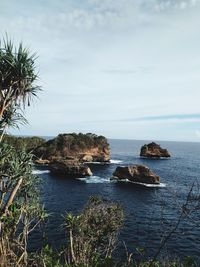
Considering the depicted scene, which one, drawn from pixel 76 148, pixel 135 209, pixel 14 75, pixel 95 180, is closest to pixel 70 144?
pixel 76 148

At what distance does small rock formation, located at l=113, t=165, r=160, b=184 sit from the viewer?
81.4 m

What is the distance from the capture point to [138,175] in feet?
273

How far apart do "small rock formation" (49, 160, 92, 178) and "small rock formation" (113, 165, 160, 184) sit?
451 inches

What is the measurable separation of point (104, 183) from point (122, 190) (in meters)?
9.41

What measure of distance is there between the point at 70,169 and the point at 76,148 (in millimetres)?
28961

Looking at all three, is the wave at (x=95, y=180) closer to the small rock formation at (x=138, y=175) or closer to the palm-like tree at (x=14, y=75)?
the small rock formation at (x=138, y=175)

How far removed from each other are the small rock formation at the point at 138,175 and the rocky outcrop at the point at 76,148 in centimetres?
3063

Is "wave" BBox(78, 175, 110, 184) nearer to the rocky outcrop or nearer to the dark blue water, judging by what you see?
the dark blue water

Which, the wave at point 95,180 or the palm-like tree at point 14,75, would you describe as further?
the wave at point 95,180

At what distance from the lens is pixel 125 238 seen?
41406mm

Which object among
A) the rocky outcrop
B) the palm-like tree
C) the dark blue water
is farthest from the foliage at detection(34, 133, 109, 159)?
the palm-like tree

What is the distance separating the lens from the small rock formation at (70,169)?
93250 millimetres

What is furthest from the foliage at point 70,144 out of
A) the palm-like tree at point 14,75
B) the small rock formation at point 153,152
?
the palm-like tree at point 14,75

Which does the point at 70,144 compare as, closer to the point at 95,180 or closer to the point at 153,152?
the point at 95,180
